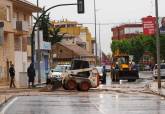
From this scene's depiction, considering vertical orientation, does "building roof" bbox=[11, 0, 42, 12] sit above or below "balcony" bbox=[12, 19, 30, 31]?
above

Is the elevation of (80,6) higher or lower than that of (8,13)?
lower

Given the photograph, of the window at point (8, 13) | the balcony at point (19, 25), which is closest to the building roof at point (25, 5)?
the window at point (8, 13)

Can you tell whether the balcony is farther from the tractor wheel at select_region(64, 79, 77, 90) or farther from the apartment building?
the apartment building

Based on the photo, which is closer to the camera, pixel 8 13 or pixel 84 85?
pixel 84 85

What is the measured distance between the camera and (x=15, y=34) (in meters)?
68.6

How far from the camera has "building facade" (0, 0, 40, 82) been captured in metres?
62.8

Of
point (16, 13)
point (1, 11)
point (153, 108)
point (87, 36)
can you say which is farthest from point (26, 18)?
point (87, 36)

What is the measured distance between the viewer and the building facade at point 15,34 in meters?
62.8

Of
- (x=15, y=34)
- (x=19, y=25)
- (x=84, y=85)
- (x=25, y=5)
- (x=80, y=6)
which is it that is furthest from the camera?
(x=25, y=5)

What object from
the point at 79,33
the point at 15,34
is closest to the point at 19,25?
the point at 15,34

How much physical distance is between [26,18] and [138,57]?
7291cm

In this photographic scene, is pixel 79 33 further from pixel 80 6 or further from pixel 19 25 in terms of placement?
pixel 80 6

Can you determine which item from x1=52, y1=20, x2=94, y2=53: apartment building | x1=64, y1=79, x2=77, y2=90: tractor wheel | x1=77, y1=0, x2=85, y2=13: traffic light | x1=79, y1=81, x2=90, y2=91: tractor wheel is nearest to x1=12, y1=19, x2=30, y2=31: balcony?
x1=77, y1=0, x2=85, y2=13: traffic light

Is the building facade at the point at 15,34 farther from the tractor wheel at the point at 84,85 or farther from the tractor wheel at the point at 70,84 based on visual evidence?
the tractor wheel at the point at 84,85
